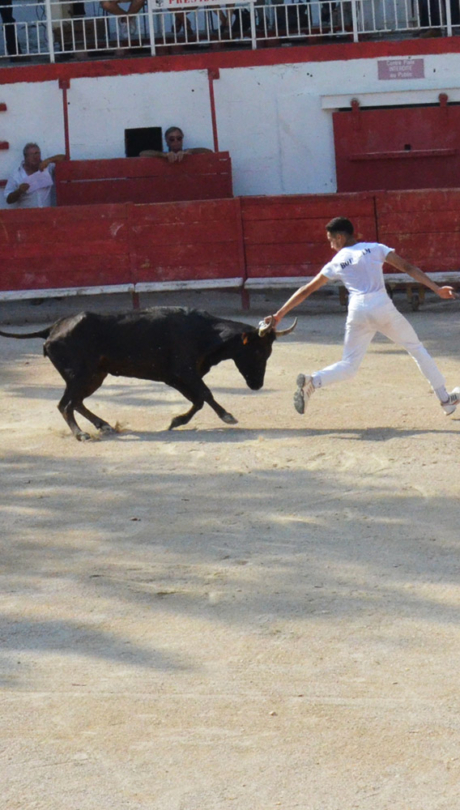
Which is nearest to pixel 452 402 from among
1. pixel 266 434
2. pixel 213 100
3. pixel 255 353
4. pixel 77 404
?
pixel 266 434

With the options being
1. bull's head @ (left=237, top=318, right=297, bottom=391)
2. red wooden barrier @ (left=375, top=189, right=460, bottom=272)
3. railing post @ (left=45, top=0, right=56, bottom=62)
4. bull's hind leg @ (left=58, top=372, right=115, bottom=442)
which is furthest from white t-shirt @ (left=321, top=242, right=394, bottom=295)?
railing post @ (left=45, top=0, right=56, bottom=62)

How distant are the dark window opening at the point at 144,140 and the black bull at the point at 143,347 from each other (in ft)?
28.6

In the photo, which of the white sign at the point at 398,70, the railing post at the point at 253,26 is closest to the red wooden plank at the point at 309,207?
the white sign at the point at 398,70

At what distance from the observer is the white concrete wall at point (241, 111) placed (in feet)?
52.3

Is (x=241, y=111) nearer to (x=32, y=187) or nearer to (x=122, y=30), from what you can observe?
(x=122, y=30)

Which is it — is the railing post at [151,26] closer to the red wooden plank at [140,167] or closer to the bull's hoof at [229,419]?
the red wooden plank at [140,167]

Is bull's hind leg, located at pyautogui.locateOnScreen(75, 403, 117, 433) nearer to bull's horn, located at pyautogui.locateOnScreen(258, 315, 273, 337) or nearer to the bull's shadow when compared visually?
the bull's shadow

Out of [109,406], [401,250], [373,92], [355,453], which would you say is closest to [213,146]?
[373,92]

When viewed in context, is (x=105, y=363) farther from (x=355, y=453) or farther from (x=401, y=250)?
(x=401, y=250)

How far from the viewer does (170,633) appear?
4547 millimetres

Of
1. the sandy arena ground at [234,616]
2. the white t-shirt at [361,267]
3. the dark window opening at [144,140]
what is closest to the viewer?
the sandy arena ground at [234,616]

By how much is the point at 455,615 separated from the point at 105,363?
3946 millimetres

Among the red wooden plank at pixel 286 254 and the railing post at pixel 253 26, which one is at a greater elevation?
the railing post at pixel 253 26

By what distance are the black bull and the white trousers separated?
0.66 meters
